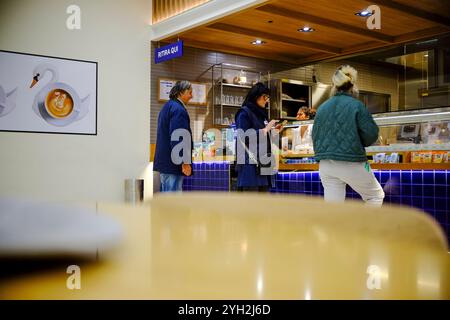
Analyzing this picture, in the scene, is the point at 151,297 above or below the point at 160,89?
below

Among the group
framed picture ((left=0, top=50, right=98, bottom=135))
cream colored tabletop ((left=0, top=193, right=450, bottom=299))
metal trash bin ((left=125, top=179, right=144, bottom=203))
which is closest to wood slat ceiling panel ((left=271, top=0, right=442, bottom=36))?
framed picture ((left=0, top=50, right=98, bottom=135))

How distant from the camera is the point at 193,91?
8.02 metres

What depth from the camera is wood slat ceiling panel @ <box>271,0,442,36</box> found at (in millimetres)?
5957

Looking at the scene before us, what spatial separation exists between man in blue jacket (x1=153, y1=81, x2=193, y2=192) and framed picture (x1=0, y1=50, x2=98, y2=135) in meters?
2.70

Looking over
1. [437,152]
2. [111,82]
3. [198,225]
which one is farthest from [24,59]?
[198,225]

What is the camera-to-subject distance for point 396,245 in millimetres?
335

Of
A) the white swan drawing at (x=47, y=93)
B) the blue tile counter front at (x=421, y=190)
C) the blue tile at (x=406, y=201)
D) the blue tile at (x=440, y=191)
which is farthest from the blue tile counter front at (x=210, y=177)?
the blue tile at (x=440, y=191)

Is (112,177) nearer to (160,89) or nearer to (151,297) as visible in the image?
(160,89)

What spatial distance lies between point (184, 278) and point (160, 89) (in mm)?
7565

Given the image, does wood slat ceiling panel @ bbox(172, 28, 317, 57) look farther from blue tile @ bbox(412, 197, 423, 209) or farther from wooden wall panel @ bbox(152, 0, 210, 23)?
blue tile @ bbox(412, 197, 423, 209)

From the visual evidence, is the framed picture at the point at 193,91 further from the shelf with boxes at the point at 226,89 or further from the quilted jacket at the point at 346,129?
the quilted jacket at the point at 346,129

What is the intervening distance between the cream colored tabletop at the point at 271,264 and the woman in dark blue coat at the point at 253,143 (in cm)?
394

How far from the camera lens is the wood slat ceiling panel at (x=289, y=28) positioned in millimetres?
6516
